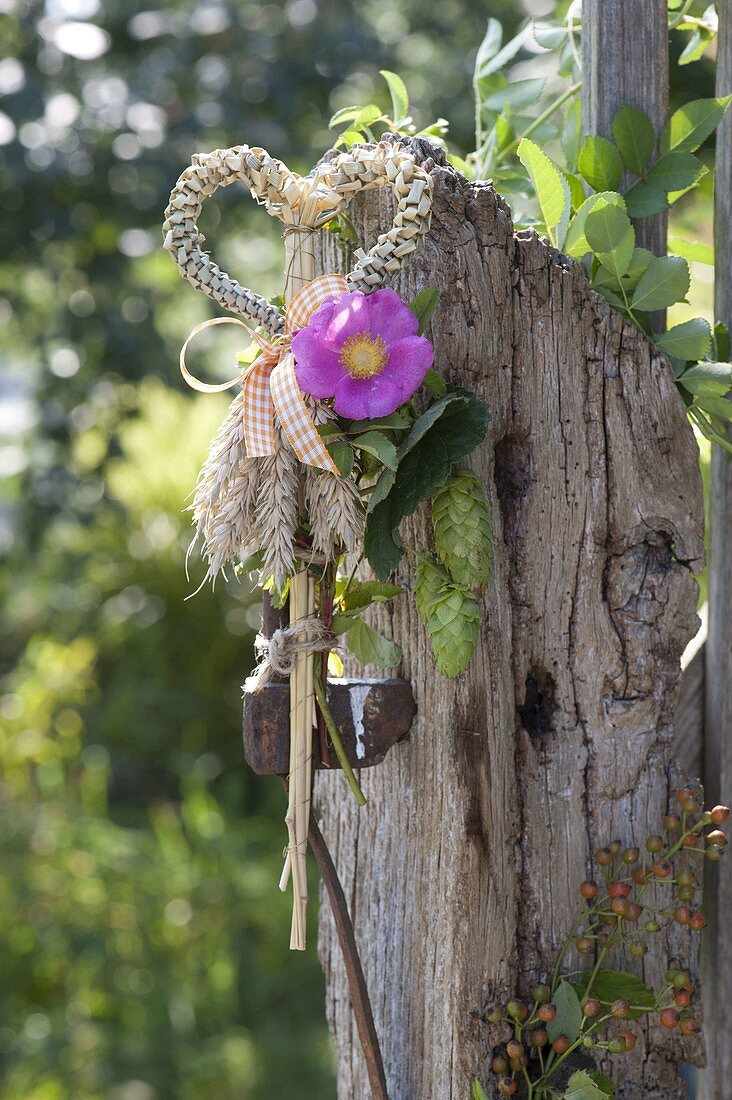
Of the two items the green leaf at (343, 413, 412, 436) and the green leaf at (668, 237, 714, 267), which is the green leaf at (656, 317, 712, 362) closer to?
the green leaf at (668, 237, 714, 267)

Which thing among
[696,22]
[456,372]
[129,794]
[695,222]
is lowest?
[129,794]

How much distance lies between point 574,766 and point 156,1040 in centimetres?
192

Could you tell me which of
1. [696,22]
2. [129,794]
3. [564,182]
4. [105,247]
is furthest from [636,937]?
[129,794]

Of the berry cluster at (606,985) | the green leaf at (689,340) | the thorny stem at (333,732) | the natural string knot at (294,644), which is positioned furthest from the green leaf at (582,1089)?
the green leaf at (689,340)

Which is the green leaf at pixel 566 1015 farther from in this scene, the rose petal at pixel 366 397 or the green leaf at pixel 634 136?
the green leaf at pixel 634 136

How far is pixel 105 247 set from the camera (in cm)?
244

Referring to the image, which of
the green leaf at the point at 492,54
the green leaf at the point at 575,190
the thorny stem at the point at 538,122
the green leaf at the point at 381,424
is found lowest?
the green leaf at the point at 381,424

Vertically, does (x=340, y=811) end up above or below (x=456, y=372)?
below

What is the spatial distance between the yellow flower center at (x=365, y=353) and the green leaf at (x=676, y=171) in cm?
40

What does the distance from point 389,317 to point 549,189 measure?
0.26m

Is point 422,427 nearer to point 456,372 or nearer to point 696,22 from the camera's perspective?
point 456,372

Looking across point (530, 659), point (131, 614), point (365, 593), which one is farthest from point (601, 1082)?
point (131, 614)

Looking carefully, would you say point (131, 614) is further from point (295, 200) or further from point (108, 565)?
point (295, 200)

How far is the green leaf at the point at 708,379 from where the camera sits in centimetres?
94
